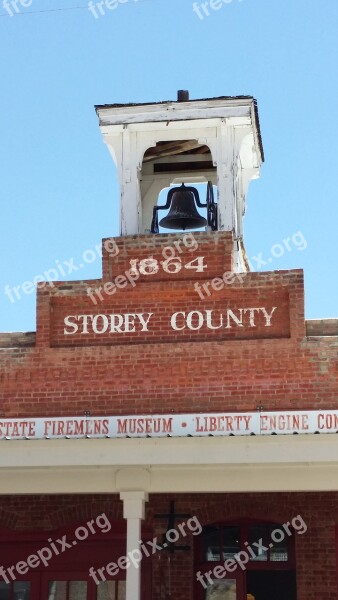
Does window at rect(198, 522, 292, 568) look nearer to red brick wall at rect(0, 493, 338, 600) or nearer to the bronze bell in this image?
red brick wall at rect(0, 493, 338, 600)

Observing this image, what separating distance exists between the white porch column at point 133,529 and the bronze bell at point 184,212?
15.6 ft

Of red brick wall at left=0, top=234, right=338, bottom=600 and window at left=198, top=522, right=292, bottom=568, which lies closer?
red brick wall at left=0, top=234, right=338, bottom=600

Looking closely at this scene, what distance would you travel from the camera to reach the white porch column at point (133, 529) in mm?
14070

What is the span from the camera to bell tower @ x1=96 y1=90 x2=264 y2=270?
17406 mm

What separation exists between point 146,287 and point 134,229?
1.03 metres

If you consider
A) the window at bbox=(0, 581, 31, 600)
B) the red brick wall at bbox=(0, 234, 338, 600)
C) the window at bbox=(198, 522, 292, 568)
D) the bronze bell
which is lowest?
the window at bbox=(0, 581, 31, 600)

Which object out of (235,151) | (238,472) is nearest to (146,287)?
(235,151)

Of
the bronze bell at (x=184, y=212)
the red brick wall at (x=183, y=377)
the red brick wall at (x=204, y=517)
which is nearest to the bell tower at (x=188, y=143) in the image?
the bronze bell at (x=184, y=212)

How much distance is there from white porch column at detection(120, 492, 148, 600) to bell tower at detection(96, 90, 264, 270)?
437 centimetres

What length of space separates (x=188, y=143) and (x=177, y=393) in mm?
4059

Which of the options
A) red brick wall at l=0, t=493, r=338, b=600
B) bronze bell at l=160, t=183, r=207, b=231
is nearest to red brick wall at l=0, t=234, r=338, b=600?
red brick wall at l=0, t=493, r=338, b=600

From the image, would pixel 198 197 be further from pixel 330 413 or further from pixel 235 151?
pixel 330 413

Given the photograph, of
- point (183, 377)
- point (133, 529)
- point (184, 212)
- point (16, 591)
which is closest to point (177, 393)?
point (183, 377)

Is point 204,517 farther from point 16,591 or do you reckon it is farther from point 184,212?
point 184,212
